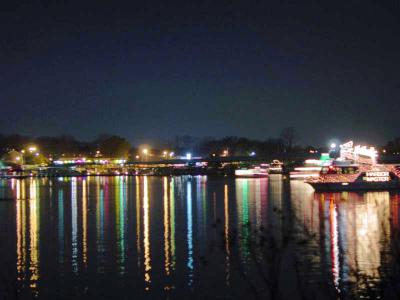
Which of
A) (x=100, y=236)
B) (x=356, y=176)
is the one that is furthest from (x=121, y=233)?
(x=356, y=176)

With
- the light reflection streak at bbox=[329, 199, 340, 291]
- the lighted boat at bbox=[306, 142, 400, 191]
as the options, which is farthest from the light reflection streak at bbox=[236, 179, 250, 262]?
the lighted boat at bbox=[306, 142, 400, 191]

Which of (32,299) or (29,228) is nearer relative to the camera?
(32,299)

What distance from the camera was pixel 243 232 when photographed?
29609 mm

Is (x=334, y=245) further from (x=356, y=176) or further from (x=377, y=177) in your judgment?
(x=377, y=177)

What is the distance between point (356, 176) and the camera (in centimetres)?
6444

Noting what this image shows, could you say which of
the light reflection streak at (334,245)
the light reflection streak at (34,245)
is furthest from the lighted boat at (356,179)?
the light reflection streak at (34,245)

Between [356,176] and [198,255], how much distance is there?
143ft

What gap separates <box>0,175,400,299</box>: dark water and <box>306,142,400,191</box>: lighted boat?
21870 mm

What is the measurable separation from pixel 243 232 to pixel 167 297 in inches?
490

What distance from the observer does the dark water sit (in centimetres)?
982

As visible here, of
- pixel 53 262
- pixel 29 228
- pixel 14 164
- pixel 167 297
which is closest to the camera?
pixel 167 297

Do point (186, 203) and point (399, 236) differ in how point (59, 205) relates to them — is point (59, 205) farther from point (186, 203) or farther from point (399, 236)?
point (399, 236)

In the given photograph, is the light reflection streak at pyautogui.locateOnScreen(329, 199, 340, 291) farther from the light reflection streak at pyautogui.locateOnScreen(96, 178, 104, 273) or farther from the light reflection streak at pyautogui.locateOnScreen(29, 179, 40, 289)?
the light reflection streak at pyautogui.locateOnScreen(29, 179, 40, 289)

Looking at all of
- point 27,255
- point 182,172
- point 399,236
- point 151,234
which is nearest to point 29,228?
point 151,234
